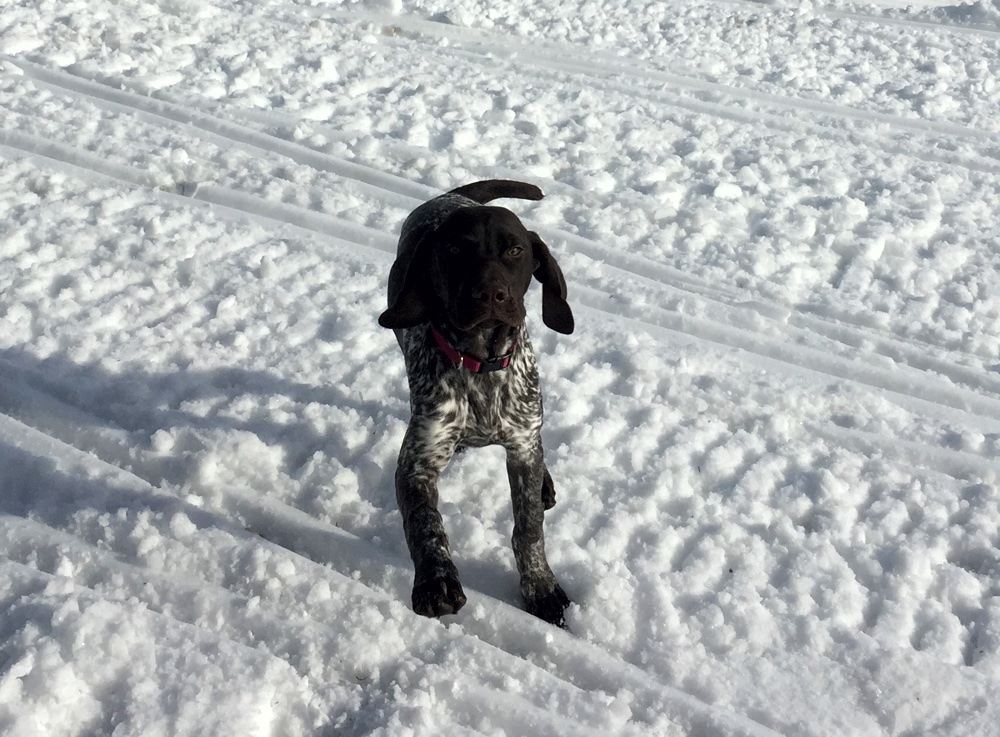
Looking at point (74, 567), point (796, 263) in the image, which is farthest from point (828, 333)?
point (74, 567)

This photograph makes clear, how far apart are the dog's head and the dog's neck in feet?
0.20

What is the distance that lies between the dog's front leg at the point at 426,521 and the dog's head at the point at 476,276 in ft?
1.52

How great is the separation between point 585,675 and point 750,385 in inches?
73.0

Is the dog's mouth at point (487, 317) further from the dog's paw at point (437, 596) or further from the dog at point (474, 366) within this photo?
the dog's paw at point (437, 596)

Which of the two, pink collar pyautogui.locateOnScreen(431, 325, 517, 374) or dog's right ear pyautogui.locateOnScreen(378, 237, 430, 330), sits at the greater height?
dog's right ear pyautogui.locateOnScreen(378, 237, 430, 330)

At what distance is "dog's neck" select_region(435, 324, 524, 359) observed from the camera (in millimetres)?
2924

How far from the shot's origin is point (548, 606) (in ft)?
9.93

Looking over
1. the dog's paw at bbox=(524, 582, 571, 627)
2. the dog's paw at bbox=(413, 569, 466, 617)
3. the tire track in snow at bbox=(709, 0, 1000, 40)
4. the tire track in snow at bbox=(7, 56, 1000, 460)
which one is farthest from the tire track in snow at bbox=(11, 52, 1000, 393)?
the tire track in snow at bbox=(709, 0, 1000, 40)

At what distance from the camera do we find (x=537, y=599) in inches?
119

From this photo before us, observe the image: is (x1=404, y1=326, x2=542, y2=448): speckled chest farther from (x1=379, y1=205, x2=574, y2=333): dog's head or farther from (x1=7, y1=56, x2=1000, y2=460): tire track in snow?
(x1=7, y1=56, x2=1000, y2=460): tire track in snow

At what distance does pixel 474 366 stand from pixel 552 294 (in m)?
0.38

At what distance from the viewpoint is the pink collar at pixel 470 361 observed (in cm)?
295

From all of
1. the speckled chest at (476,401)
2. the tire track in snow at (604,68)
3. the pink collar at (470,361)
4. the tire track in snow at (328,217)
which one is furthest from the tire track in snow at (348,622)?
the tire track in snow at (604,68)

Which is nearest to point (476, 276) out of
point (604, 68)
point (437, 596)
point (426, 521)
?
point (426, 521)
